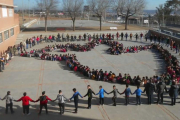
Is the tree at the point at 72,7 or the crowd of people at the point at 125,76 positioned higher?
the tree at the point at 72,7

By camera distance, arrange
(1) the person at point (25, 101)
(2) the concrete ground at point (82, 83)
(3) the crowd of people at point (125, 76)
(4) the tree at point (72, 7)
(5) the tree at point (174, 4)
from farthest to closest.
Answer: (5) the tree at point (174, 4) < (4) the tree at point (72, 7) < (3) the crowd of people at point (125, 76) < (2) the concrete ground at point (82, 83) < (1) the person at point (25, 101)

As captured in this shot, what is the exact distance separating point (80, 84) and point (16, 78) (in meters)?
4.77

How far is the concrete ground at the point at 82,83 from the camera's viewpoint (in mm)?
9461

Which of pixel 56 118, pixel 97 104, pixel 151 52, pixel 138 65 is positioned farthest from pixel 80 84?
pixel 151 52

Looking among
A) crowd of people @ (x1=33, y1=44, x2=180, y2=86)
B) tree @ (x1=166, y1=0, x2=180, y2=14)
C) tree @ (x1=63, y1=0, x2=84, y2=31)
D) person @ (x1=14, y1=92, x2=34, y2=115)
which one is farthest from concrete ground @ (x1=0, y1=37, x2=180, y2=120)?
tree @ (x1=166, y1=0, x2=180, y2=14)

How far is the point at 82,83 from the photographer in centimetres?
1391

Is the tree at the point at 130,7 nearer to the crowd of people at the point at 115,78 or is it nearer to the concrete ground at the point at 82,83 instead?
the crowd of people at the point at 115,78

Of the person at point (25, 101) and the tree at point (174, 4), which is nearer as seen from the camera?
the person at point (25, 101)

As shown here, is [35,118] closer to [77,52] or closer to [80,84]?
[80,84]

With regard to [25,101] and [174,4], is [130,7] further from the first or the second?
[25,101]

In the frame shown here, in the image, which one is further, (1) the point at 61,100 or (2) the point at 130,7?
(2) the point at 130,7

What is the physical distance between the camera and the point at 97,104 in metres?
10.7

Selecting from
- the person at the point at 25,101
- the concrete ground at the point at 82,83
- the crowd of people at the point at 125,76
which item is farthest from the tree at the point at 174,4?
the person at the point at 25,101

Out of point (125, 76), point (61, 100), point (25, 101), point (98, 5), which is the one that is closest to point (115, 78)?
point (125, 76)
